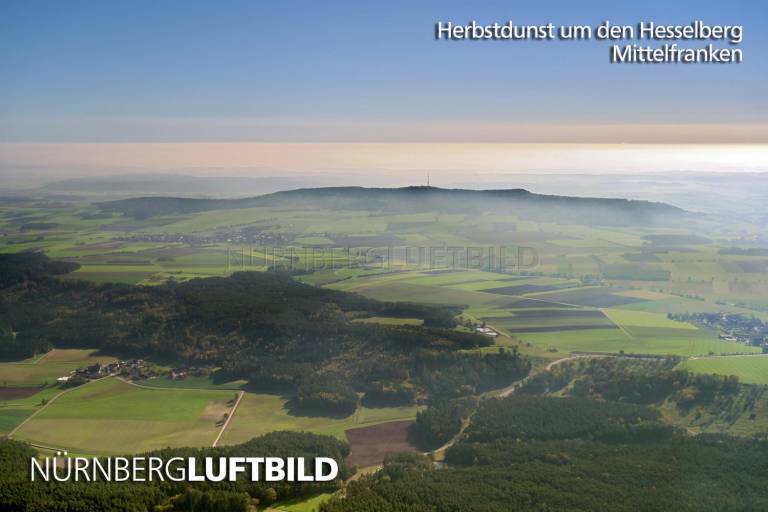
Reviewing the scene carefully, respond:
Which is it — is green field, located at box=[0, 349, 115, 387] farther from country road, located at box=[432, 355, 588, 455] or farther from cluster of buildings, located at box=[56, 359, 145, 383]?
country road, located at box=[432, 355, 588, 455]

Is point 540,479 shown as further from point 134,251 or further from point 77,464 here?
point 134,251

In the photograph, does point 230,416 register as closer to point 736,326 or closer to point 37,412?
point 37,412

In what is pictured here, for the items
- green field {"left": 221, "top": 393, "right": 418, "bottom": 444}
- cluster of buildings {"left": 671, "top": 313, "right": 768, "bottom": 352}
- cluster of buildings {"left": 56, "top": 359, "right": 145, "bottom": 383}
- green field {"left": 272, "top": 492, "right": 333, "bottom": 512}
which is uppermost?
cluster of buildings {"left": 671, "top": 313, "right": 768, "bottom": 352}

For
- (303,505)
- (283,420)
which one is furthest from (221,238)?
(303,505)

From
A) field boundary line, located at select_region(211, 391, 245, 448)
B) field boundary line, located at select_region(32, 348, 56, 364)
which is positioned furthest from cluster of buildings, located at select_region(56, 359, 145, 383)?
field boundary line, located at select_region(211, 391, 245, 448)

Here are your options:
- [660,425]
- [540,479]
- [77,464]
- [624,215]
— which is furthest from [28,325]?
[624,215]

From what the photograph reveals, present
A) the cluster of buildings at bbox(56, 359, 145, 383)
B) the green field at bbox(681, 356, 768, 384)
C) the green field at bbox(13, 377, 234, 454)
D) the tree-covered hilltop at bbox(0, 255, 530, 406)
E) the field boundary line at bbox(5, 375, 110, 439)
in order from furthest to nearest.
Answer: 1. the cluster of buildings at bbox(56, 359, 145, 383)
2. the tree-covered hilltop at bbox(0, 255, 530, 406)
3. the green field at bbox(681, 356, 768, 384)
4. the field boundary line at bbox(5, 375, 110, 439)
5. the green field at bbox(13, 377, 234, 454)
